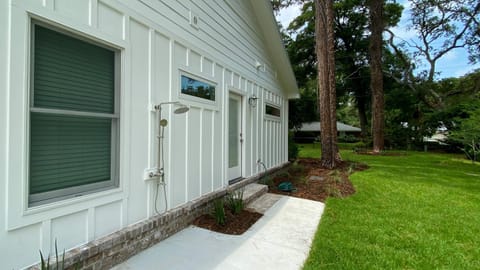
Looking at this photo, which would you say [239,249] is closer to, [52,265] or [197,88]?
[52,265]

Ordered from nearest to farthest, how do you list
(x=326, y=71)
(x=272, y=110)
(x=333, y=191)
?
(x=333, y=191)
(x=272, y=110)
(x=326, y=71)

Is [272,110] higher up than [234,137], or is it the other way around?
[272,110]

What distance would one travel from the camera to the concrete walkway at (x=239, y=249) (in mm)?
2812

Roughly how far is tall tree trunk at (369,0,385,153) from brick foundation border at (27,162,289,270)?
15.4 meters

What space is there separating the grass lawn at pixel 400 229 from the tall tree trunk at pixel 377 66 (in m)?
9.61

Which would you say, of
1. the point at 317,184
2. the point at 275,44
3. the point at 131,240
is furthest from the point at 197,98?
the point at 275,44

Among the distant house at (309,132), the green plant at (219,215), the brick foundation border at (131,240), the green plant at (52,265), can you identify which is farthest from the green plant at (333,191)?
the distant house at (309,132)

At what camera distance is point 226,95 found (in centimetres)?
518

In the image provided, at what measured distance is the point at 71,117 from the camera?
2396 mm

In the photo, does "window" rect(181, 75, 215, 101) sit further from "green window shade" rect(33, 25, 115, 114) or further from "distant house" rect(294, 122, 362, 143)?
"distant house" rect(294, 122, 362, 143)

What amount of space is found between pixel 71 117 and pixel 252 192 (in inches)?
151

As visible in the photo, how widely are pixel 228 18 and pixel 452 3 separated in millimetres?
19557

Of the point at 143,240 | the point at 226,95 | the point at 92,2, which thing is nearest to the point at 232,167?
the point at 226,95

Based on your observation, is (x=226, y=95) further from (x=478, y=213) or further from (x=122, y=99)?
(x=478, y=213)
